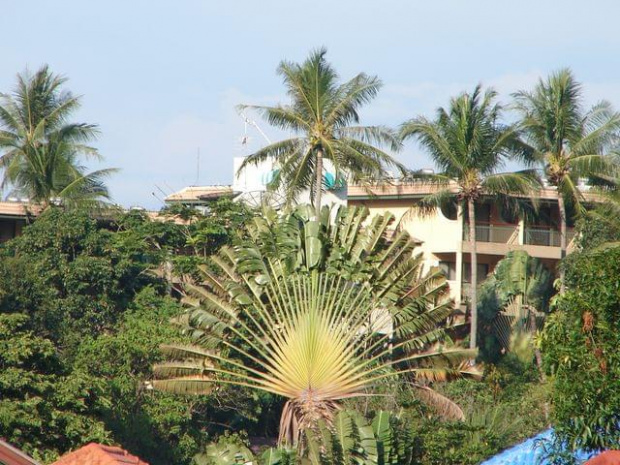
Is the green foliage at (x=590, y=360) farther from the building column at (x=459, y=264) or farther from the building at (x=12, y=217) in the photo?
the building column at (x=459, y=264)

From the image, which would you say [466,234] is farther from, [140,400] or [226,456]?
[226,456]

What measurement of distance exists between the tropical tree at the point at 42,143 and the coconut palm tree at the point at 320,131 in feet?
25.0

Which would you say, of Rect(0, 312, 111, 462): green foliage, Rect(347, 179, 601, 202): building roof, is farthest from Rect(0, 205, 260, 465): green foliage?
Rect(347, 179, 601, 202): building roof

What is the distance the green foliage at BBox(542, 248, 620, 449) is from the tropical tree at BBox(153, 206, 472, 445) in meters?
11.0

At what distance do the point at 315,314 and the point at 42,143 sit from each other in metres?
16.8

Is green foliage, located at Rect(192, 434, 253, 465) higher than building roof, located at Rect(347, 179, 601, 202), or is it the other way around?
building roof, located at Rect(347, 179, 601, 202)

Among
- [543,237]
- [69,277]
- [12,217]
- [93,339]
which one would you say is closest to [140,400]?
[93,339]

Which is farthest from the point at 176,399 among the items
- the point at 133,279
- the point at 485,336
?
the point at 485,336

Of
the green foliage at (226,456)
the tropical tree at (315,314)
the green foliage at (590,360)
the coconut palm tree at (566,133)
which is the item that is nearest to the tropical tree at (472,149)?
the coconut palm tree at (566,133)

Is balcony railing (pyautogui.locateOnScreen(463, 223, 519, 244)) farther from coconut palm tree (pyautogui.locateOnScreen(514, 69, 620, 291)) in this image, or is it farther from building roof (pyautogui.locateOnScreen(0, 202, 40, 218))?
building roof (pyautogui.locateOnScreen(0, 202, 40, 218))

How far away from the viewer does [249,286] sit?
91.0ft

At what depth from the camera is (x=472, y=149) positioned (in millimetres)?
36344

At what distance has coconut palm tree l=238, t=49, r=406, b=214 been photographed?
35.4 meters

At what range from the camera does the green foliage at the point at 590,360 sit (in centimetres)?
1530
